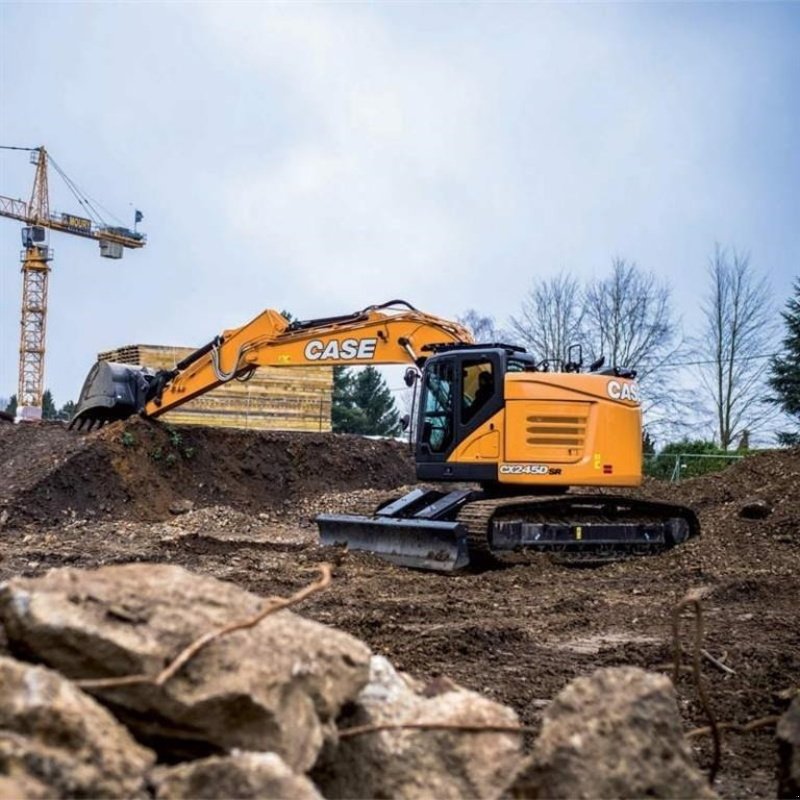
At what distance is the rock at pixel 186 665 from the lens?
8.80 feet

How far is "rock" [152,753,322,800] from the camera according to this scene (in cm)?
240

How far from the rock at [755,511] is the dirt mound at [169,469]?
873 centimetres

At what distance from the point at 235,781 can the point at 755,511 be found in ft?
49.2

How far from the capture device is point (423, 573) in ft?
41.2

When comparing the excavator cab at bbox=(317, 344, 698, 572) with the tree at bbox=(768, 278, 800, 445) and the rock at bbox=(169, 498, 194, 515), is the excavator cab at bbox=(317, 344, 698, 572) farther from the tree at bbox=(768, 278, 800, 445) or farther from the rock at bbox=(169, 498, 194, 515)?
the tree at bbox=(768, 278, 800, 445)

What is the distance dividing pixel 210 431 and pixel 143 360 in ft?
14.2

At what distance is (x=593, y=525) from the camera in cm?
1320

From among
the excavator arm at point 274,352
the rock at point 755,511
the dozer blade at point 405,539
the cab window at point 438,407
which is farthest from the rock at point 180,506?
the rock at point 755,511

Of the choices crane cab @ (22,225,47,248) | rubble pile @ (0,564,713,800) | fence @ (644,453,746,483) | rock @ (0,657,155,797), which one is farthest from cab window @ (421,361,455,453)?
crane cab @ (22,225,47,248)

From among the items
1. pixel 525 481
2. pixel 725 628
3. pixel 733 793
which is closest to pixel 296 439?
pixel 525 481

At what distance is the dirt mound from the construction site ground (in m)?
0.03

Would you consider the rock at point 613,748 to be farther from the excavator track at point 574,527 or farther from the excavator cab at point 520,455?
the excavator cab at point 520,455

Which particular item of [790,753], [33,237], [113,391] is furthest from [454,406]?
[33,237]

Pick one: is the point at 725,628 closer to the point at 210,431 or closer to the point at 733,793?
the point at 733,793
